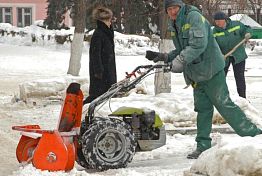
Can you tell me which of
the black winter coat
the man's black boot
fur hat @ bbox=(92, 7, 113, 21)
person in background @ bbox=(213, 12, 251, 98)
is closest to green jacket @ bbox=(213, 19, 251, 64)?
person in background @ bbox=(213, 12, 251, 98)

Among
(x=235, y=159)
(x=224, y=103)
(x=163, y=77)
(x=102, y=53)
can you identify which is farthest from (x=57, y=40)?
(x=235, y=159)

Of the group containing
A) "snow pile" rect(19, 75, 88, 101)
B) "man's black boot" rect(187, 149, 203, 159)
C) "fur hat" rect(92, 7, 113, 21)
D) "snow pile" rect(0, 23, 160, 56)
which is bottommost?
"snow pile" rect(0, 23, 160, 56)

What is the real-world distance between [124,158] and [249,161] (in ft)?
5.79

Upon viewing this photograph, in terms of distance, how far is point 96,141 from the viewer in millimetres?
6250

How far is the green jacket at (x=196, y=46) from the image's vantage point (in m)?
6.40

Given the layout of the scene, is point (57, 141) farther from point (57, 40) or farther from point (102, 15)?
point (57, 40)

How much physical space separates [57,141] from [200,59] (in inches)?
66.9

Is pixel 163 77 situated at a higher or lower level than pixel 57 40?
higher

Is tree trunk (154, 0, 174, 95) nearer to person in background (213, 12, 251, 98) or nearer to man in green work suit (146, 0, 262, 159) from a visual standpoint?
person in background (213, 12, 251, 98)

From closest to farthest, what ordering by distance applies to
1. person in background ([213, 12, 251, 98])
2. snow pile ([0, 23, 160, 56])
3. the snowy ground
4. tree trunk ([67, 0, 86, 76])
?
the snowy ground, person in background ([213, 12, 251, 98]), tree trunk ([67, 0, 86, 76]), snow pile ([0, 23, 160, 56])

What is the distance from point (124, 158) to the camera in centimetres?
634

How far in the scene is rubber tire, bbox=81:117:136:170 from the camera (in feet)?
20.4

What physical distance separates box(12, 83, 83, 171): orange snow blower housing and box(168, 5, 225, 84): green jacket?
1163 mm

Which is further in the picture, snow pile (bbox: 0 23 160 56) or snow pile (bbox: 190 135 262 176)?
snow pile (bbox: 0 23 160 56)
